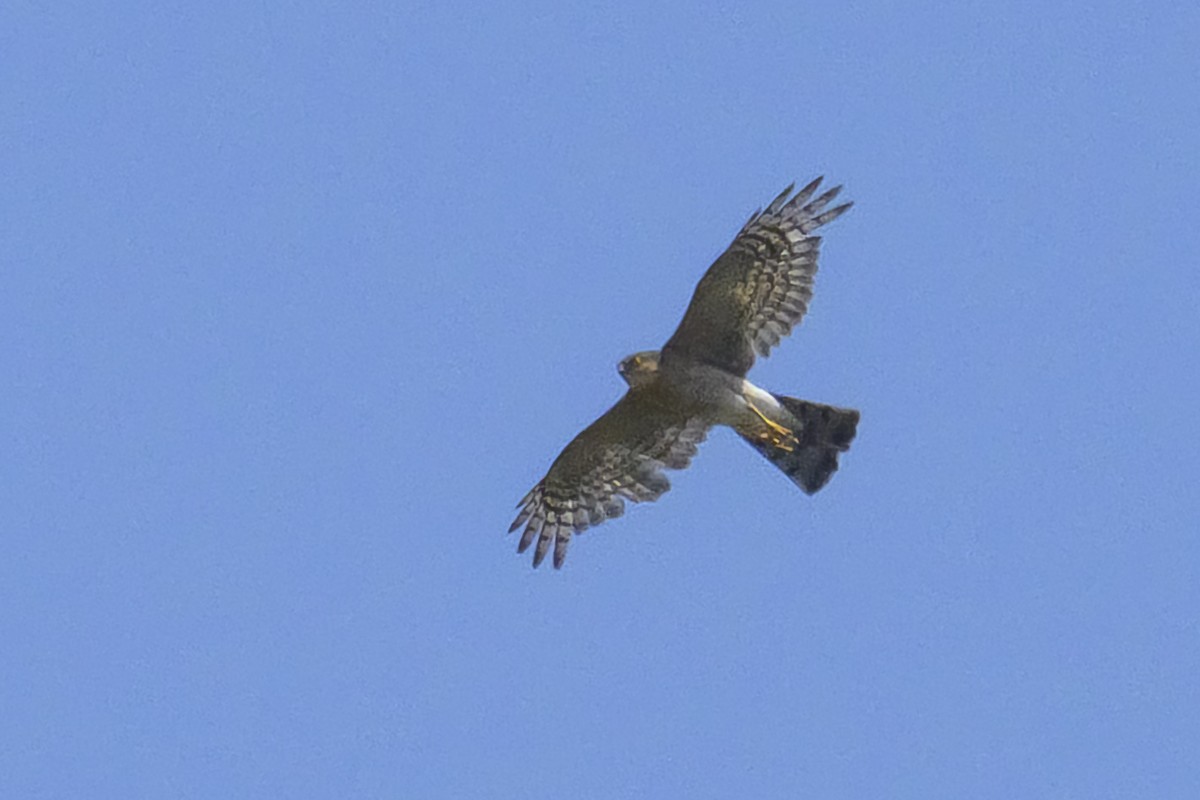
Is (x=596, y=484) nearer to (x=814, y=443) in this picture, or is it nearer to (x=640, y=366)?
(x=640, y=366)

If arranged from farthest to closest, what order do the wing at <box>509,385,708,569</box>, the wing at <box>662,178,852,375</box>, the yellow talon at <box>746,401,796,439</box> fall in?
the wing at <box>509,385,708,569</box>, the yellow talon at <box>746,401,796,439</box>, the wing at <box>662,178,852,375</box>

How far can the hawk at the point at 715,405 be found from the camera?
1900 cm

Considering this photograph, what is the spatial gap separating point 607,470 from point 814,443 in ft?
4.99

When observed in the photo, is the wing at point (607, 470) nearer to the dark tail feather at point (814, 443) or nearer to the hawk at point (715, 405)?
the hawk at point (715, 405)

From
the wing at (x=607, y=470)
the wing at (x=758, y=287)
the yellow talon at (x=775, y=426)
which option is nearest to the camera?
the wing at (x=758, y=287)

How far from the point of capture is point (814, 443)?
19.4 m

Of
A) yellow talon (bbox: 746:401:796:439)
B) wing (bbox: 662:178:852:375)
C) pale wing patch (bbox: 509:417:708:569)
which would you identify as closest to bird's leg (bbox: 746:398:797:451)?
yellow talon (bbox: 746:401:796:439)

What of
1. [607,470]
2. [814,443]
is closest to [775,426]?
[814,443]

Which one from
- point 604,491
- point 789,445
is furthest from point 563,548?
point 789,445

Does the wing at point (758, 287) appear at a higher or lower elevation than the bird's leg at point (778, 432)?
higher

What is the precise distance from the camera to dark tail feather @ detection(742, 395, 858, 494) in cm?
1931

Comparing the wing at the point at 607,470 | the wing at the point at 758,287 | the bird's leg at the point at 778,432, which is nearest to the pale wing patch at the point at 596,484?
the wing at the point at 607,470

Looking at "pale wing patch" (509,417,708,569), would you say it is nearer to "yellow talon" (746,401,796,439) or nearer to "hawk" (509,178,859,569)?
"hawk" (509,178,859,569)

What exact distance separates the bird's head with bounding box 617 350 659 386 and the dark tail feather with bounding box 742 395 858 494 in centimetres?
89
